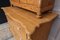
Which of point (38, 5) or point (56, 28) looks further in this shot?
point (56, 28)

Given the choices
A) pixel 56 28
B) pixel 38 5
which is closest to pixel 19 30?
pixel 38 5

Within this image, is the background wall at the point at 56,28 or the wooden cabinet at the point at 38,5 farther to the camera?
the background wall at the point at 56,28

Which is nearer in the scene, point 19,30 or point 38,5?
point 38,5

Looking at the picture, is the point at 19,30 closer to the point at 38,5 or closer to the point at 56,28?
the point at 38,5

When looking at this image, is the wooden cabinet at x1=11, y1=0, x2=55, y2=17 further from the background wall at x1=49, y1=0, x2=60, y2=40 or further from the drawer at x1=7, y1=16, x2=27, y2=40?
the drawer at x1=7, y1=16, x2=27, y2=40

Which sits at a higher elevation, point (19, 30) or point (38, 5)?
point (38, 5)

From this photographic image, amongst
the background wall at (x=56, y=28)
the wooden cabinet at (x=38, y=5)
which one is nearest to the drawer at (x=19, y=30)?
the wooden cabinet at (x=38, y=5)

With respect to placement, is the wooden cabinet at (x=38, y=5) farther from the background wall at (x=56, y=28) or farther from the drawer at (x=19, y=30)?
the drawer at (x=19, y=30)

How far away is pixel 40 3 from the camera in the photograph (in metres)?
0.89

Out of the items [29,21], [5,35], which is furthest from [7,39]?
[29,21]

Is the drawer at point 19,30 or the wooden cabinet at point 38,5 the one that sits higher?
the wooden cabinet at point 38,5

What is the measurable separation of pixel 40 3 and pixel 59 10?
31 centimetres

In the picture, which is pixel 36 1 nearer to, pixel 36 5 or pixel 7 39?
pixel 36 5

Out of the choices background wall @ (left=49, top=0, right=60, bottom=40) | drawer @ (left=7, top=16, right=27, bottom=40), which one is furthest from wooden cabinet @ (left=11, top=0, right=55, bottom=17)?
drawer @ (left=7, top=16, right=27, bottom=40)
